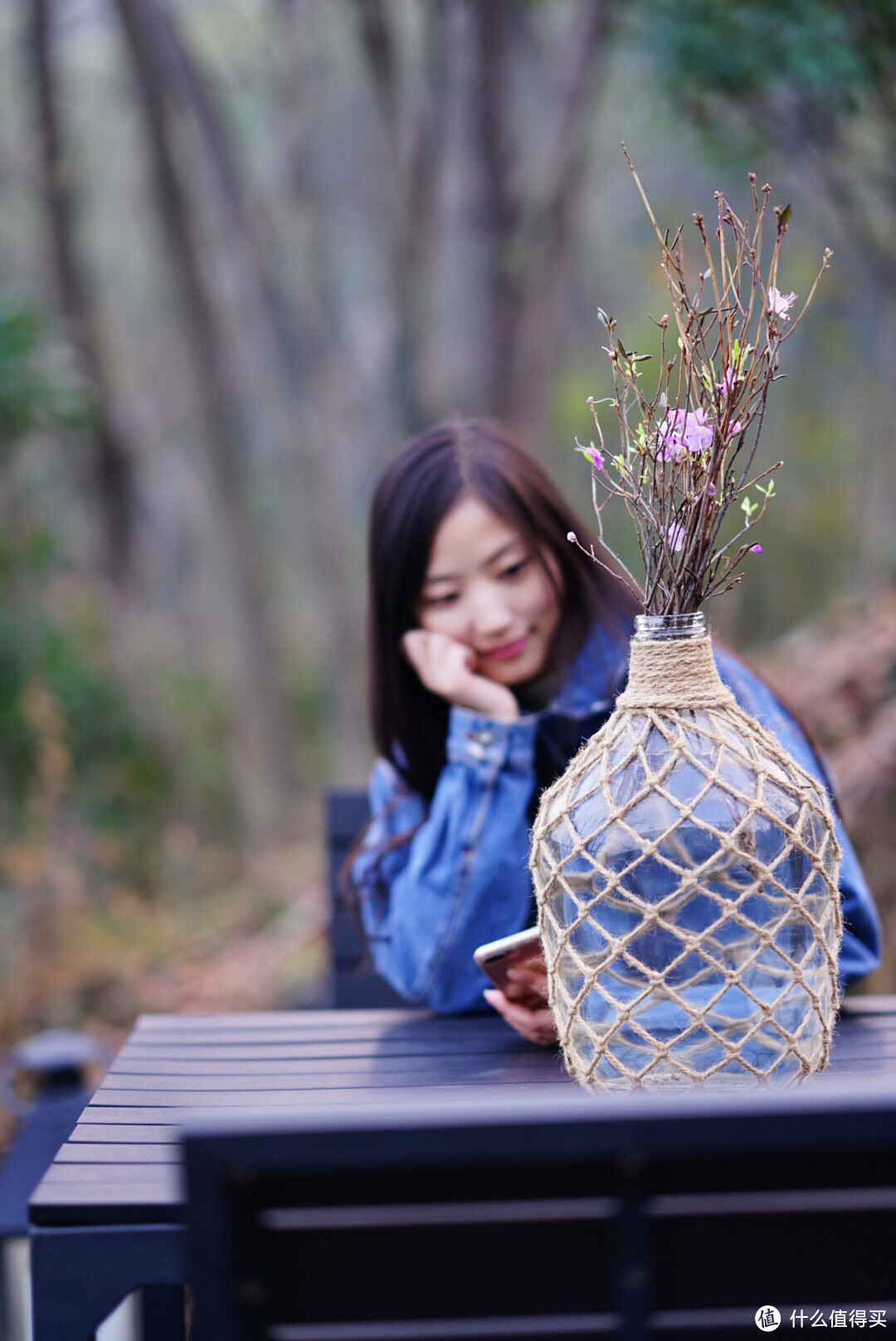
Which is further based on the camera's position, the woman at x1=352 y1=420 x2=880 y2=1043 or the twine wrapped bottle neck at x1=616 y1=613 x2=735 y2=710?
the woman at x1=352 y1=420 x2=880 y2=1043

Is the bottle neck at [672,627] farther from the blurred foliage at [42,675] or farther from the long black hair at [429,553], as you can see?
the blurred foliage at [42,675]

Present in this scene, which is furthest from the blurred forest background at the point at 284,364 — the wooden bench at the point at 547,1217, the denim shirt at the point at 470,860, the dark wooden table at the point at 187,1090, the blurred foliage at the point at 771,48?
the wooden bench at the point at 547,1217

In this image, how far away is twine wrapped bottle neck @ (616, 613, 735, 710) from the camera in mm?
1311

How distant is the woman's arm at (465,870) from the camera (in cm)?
183

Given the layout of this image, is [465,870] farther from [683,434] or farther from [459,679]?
[683,434]

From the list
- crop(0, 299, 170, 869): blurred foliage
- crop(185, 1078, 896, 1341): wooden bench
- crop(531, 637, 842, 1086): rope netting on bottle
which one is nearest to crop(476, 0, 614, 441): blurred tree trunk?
crop(0, 299, 170, 869): blurred foliage

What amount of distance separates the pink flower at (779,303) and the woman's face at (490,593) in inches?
28.8

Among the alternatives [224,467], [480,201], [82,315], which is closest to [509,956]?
[480,201]

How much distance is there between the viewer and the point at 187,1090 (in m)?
1.52

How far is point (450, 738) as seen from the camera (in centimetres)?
188

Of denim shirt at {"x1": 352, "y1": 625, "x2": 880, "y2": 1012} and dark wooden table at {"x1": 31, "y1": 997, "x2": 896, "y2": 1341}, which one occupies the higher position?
denim shirt at {"x1": 352, "y1": 625, "x2": 880, "y2": 1012}

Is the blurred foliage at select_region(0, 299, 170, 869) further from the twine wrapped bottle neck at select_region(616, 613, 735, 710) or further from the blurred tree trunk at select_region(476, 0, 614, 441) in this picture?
the twine wrapped bottle neck at select_region(616, 613, 735, 710)

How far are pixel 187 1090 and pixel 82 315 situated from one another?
6.62 meters

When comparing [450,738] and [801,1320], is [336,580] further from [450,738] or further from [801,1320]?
[801,1320]
